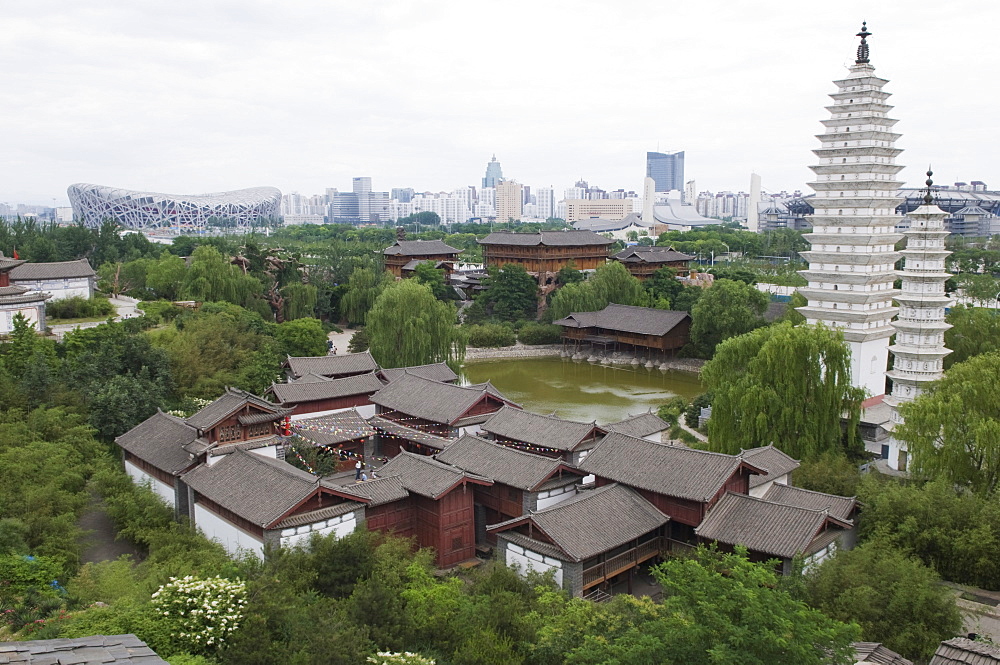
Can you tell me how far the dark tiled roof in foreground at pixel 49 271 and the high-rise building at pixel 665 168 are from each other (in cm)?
16452

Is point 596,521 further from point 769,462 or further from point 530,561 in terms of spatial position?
point 769,462

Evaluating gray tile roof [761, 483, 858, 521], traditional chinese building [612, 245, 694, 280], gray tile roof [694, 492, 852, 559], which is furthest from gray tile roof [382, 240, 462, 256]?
gray tile roof [694, 492, 852, 559]

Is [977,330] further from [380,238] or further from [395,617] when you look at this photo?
[380,238]

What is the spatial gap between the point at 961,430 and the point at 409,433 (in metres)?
10.1

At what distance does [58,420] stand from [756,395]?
550 inches

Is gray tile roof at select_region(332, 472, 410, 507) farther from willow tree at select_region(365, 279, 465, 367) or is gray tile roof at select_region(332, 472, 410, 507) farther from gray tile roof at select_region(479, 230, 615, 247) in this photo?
gray tile roof at select_region(479, 230, 615, 247)

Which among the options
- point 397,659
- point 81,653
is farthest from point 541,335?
point 81,653

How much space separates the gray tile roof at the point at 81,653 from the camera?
4.04 metres

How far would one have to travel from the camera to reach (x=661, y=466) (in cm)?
1192

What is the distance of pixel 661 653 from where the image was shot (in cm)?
630

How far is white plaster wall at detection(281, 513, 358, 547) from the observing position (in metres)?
10.7

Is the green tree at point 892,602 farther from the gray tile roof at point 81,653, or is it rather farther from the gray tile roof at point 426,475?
the gray tile roof at point 81,653

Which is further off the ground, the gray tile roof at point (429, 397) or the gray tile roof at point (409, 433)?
the gray tile roof at point (429, 397)

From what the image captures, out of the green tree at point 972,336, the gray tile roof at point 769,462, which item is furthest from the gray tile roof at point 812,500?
the green tree at point 972,336
